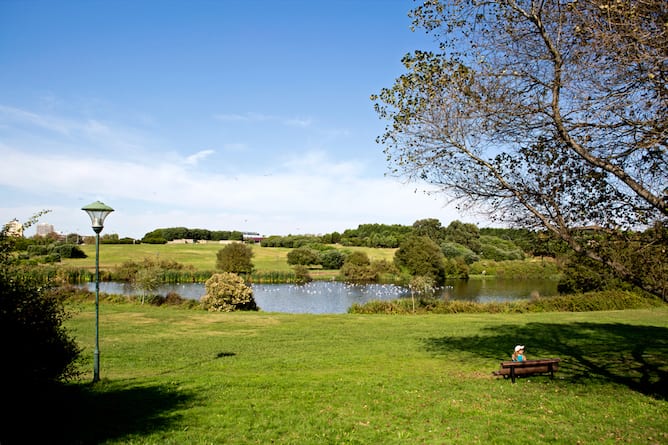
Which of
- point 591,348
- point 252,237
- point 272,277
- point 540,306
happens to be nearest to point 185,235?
point 252,237

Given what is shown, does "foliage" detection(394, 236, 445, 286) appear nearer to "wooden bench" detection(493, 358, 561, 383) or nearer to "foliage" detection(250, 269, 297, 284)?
"foliage" detection(250, 269, 297, 284)

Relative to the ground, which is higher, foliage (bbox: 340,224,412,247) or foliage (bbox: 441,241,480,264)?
Answer: foliage (bbox: 340,224,412,247)

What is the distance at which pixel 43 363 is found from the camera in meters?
7.21

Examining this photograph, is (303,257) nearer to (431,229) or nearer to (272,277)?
(272,277)

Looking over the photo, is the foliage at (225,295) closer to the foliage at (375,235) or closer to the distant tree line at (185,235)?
the foliage at (375,235)

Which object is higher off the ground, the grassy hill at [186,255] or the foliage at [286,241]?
the foliage at [286,241]

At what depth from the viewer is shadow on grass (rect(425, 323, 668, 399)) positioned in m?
10.7

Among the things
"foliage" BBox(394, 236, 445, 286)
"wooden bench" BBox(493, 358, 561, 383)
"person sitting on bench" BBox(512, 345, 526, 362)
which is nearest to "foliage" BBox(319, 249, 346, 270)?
"foliage" BBox(394, 236, 445, 286)

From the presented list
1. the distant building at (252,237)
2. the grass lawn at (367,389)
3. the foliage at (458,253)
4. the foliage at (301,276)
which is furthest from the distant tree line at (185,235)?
the grass lawn at (367,389)

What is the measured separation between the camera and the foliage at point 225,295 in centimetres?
2858

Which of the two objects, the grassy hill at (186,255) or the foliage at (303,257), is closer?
the grassy hill at (186,255)

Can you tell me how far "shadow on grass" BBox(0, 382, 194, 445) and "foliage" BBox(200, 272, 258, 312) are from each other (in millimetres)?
19762

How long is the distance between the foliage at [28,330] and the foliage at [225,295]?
67.1ft

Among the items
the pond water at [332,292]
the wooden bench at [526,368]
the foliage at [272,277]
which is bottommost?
the pond water at [332,292]
